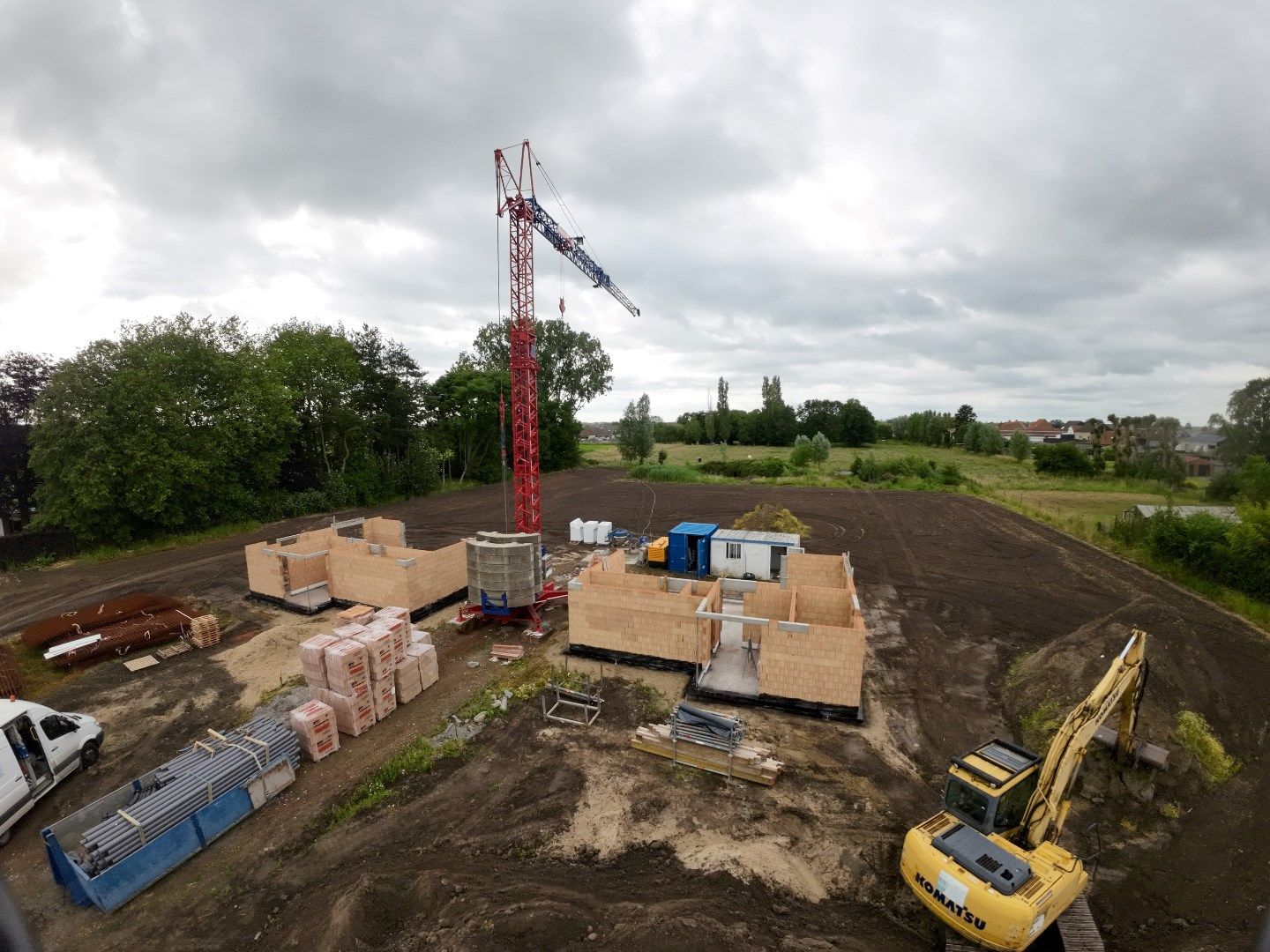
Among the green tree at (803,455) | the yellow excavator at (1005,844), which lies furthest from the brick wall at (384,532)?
the green tree at (803,455)

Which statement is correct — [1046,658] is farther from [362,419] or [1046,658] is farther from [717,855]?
[362,419]

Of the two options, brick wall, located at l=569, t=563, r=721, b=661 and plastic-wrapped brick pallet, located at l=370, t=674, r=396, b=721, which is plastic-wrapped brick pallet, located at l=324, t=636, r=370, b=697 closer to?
plastic-wrapped brick pallet, located at l=370, t=674, r=396, b=721

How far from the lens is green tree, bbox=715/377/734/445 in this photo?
105 metres

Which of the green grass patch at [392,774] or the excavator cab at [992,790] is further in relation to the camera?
the green grass patch at [392,774]

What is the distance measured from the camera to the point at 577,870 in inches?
372

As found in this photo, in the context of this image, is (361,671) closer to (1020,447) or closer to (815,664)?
(815,664)

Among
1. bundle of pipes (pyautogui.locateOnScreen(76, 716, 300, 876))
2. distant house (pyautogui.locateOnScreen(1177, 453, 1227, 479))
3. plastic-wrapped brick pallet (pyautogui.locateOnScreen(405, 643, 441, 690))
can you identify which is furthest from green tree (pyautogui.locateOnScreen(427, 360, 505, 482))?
distant house (pyautogui.locateOnScreen(1177, 453, 1227, 479))

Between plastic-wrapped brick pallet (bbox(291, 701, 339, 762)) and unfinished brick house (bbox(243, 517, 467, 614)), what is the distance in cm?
736

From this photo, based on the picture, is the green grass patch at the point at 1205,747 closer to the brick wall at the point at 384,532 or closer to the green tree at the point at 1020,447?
the brick wall at the point at 384,532

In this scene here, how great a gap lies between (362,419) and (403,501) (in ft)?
24.7

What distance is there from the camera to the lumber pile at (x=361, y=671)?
12906 mm

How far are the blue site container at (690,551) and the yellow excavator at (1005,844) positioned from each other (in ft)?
53.9

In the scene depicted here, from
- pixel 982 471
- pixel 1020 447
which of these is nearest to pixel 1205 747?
pixel 982 471

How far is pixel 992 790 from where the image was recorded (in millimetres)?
8703
